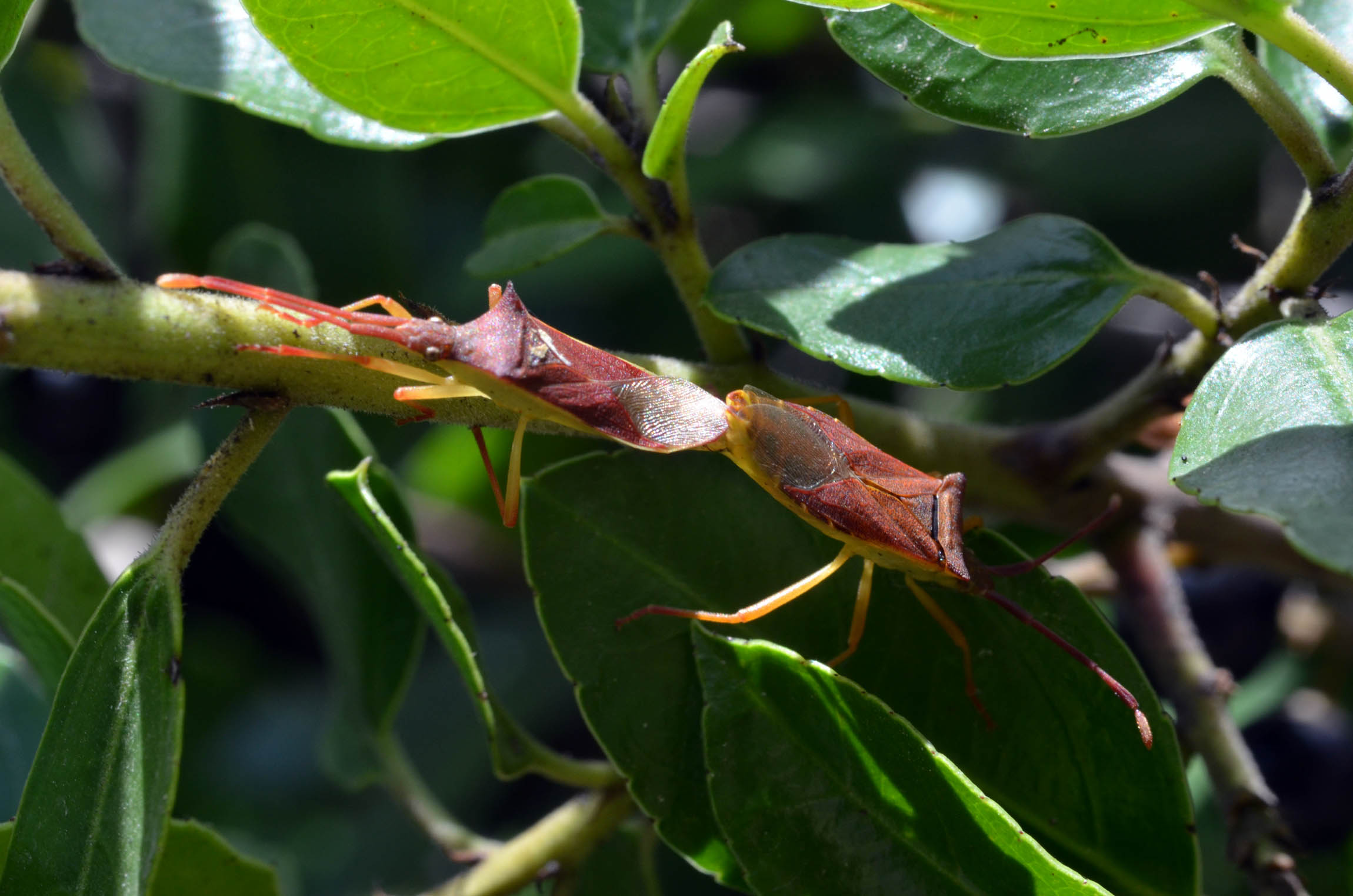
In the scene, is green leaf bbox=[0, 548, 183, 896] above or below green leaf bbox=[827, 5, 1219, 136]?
below

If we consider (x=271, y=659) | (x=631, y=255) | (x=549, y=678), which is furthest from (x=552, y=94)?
(x=271, y=659)

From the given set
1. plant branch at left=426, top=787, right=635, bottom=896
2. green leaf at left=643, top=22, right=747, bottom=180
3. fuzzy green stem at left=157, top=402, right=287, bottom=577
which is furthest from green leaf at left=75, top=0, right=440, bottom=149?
plant branch at left=426, top=787, right=635, bottom=896

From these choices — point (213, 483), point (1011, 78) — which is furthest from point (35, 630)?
point (1011, 78)

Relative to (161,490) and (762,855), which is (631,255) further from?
(762,855)

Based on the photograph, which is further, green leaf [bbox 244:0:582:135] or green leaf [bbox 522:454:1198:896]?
green leaf [bbox 522:454:1198:896]

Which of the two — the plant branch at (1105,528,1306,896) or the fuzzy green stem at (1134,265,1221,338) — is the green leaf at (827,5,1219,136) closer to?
the fuzzy green stem at (1134,265,1221,338)

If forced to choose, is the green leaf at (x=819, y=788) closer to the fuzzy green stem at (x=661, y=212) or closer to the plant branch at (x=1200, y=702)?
the fuzzy green stem at (x=661, y=212)

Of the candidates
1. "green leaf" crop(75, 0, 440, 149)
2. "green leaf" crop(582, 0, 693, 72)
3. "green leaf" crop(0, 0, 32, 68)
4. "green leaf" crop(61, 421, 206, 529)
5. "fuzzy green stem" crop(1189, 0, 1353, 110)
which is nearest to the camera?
"fuzzy green stem" crop(1189, 0, 1353, 110)
